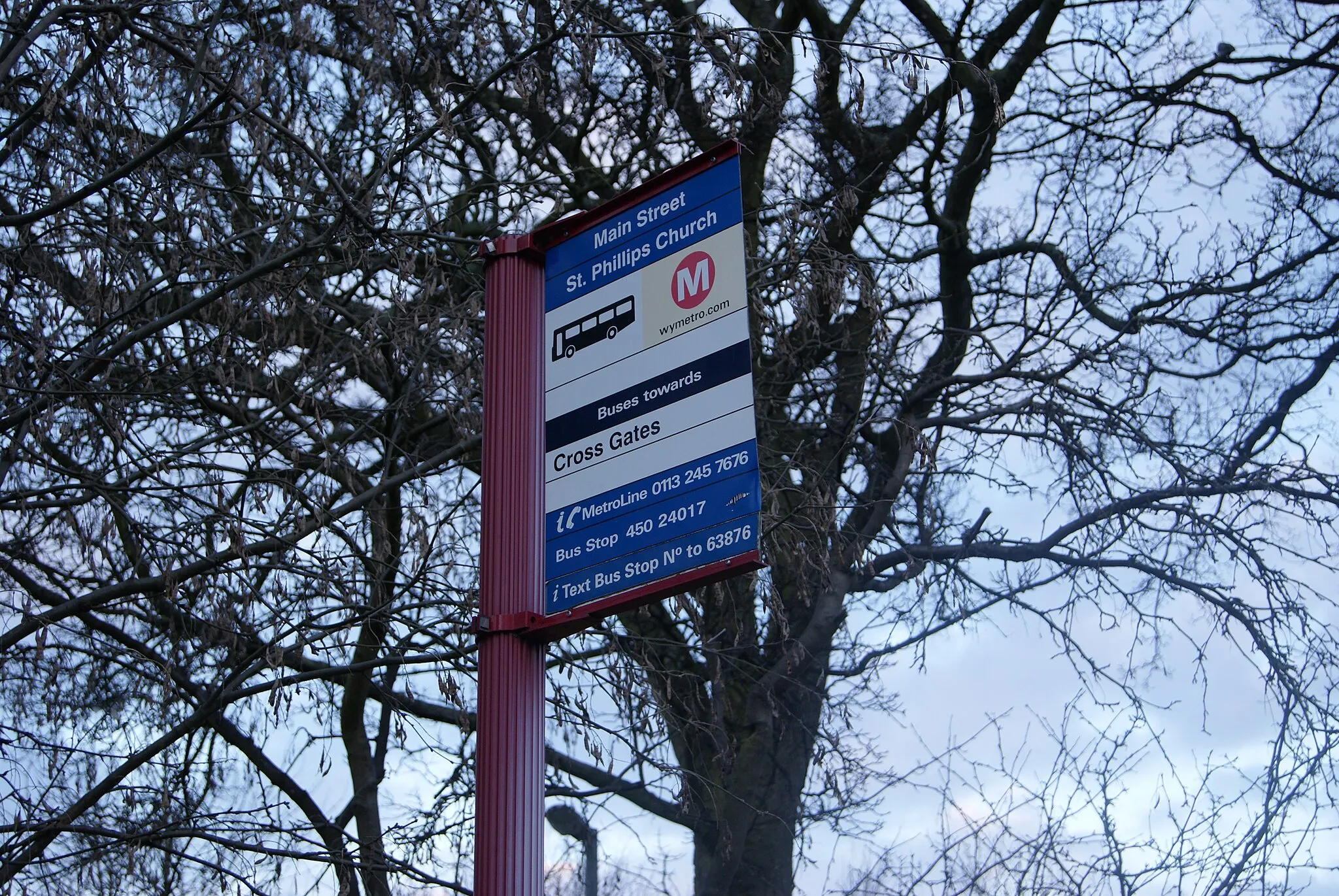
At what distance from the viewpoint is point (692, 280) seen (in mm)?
4164

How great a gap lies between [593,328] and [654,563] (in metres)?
0.87

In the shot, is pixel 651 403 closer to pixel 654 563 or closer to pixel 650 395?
pixel 650 395

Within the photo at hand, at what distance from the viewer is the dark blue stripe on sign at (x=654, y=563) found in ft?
12.1

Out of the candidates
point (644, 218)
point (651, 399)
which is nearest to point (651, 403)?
point (651, 399)

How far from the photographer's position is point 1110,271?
10.8m

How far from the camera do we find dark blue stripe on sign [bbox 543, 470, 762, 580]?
3750 mm

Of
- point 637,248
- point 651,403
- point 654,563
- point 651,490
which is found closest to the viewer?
point 654,563

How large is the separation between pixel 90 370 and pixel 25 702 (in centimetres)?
215

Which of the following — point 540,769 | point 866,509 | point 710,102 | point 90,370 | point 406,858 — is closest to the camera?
point 540,769

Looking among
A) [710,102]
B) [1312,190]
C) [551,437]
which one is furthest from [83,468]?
[1312,190]

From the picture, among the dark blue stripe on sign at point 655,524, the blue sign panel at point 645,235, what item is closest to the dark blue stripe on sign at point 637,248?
the blue sign panel at point 645,235

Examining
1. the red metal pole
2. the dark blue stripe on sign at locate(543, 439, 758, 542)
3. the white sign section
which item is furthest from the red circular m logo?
the red metal pole

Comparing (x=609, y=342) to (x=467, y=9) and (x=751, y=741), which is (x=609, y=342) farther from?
(x=751, y=741)

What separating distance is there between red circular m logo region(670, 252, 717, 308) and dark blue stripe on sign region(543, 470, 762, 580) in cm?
59
